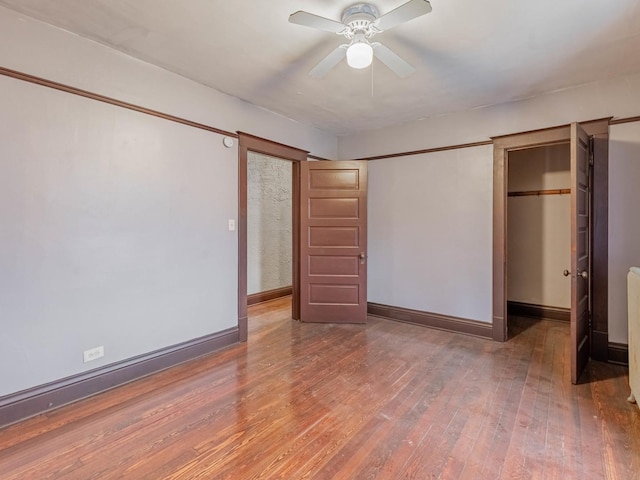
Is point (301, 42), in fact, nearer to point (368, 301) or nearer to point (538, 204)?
point (368, 301)

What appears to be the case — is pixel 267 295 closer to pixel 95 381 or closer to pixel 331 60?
pixel 95 381

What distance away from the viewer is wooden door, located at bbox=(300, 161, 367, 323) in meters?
4.36

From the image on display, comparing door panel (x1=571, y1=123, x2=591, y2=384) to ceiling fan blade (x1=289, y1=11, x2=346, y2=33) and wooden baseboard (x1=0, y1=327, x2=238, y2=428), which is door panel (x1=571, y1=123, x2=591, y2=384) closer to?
ceiling fan blade (x1=289, y1=11, x2=346, y2=33)

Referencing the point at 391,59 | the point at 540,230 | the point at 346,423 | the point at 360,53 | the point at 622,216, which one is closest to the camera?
the point at 360,53

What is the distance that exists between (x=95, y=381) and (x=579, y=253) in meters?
3.99

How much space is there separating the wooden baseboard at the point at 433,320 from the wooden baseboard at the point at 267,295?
190 centimetres

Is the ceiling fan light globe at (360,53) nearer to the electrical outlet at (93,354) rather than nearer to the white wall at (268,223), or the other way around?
the electrical outlet at (93,354)

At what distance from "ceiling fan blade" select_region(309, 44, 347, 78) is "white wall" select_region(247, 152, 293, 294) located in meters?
3.19

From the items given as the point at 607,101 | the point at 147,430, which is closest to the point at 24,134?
the point at 147,430

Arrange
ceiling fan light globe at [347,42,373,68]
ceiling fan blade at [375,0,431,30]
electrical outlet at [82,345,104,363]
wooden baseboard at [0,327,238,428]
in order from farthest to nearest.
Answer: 1. electrical outlet at [82,345,104,363]
2. wooden baseboard at [0,327,238,428]
3. ceiling fan light globe at [347,42,373,68]
4. ceiling fan blade at [375,0,431,30]

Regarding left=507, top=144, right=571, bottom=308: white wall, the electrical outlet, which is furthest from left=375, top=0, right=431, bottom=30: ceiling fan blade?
left=507, top=144, right=571, bottom=308: white wall

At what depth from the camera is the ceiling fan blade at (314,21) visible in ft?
6.02

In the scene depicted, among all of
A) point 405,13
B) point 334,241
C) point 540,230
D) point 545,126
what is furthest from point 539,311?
point 405,13

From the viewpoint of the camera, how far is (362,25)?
2.11 metres
